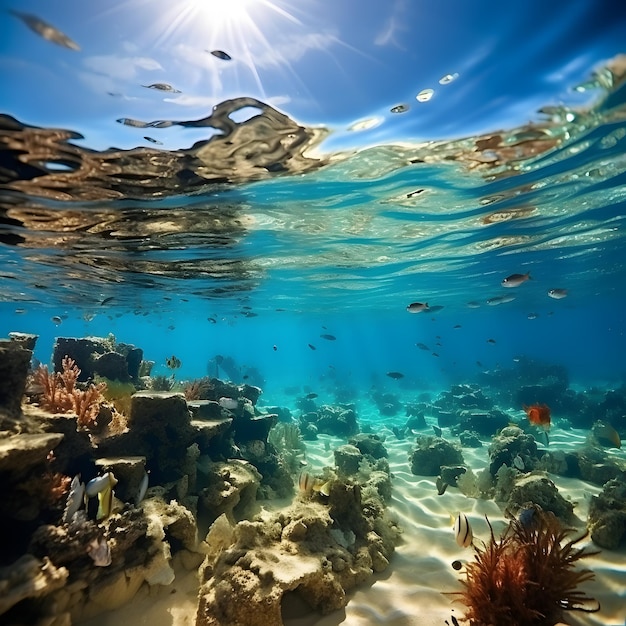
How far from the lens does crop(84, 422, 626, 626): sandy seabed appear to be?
507 centimetres

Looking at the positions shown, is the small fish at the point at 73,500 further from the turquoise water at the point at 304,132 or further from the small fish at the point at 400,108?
the small fish at the point at 400,108

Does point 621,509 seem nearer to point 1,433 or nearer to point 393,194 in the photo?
point 393,194

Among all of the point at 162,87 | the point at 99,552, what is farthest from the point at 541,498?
the point at 162,87

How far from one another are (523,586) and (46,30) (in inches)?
389

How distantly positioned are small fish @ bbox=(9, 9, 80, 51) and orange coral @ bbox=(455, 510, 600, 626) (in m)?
9.39

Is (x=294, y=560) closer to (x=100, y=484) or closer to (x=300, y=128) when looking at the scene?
(x=100, y=484)

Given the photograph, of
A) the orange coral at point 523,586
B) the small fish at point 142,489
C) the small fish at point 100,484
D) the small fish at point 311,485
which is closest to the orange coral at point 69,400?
the small fish at point 142,489

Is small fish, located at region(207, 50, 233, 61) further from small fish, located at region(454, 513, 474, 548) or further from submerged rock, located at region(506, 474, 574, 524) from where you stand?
submerged rock, located at region(506, 474, 574, 524)

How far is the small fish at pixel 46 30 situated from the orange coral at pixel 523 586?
9392mm

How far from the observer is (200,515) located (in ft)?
24.9

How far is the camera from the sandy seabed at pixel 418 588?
5.07 m

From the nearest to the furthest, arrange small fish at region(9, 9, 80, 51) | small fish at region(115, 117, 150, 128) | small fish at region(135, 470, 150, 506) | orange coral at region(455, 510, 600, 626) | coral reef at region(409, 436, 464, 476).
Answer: orange coral at region(455, 510, 600, 626) → small fish at region(9, 9, 80, 51) → small fish at region(135, 470, 150, 506) → small fish at region(115, 117, 150, 128) → coral reef at region(409, 436, 464, 476)

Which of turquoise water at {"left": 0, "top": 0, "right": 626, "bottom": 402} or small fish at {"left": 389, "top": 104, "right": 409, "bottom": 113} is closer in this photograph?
turquoise water at {"left": 0, "top": 0, "right": 626, "bottom": 402}

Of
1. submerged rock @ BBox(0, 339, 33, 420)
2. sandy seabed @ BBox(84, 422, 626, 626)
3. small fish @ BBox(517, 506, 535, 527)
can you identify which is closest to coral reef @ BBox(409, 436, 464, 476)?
sandy seabed @ BBox(84, 422, 626, 626)
